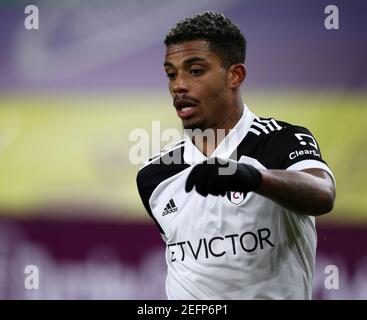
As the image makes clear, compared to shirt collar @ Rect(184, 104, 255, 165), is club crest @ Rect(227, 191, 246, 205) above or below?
below

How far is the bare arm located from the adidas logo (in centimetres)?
44

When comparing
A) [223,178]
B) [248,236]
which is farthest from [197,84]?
[223,178]

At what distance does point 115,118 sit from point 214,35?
1.06 m

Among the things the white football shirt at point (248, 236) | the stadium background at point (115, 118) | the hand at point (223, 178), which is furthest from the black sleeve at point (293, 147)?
the stadium background at point (115, 118)

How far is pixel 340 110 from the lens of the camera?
8.92 ft

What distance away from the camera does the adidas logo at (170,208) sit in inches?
73.3

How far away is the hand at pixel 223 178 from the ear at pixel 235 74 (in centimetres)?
57

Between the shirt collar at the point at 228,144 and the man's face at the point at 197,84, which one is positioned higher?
the man's face at the point at 197,84

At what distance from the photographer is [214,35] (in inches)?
73.5

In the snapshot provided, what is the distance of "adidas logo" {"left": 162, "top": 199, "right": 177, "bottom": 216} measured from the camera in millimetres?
1862

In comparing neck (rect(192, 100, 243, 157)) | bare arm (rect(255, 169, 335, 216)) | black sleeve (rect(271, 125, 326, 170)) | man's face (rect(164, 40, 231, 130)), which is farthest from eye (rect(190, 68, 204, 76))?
bare arm (rect(255, 169, 335, 216))

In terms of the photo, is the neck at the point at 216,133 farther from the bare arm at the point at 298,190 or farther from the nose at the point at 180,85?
the bare arm at the point at 298,190

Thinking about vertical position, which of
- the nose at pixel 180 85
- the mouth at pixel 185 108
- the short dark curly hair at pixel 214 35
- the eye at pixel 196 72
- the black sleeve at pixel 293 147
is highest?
the short dark curly hair at pixel 214 35

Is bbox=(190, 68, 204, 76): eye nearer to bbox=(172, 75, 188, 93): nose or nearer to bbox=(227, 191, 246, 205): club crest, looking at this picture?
bbox=(172, 75, 188, 93): nose
